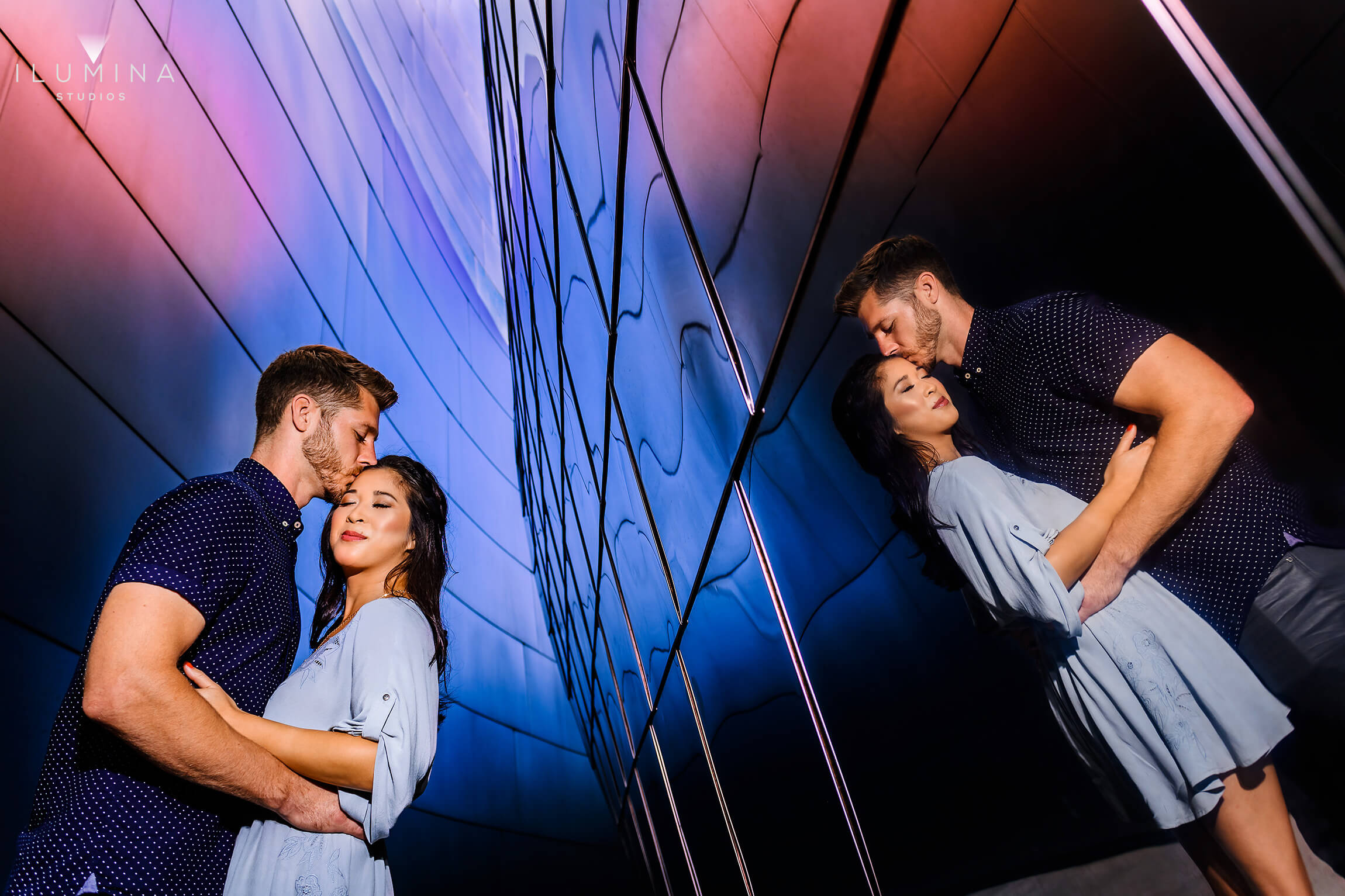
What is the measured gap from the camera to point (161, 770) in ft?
5.81

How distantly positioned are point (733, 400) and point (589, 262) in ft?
6.82

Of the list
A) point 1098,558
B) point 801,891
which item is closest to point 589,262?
point 801,891

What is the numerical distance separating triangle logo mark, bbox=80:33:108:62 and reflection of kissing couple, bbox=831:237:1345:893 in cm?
476

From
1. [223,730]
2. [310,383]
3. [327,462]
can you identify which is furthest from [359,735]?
[310,383]

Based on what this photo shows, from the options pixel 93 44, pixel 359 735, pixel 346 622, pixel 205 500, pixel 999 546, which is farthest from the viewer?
pixel 93 44

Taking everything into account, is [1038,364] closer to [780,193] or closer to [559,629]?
[780,193]

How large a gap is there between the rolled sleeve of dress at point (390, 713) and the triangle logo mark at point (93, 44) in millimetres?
3643

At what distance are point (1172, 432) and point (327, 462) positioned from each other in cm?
289

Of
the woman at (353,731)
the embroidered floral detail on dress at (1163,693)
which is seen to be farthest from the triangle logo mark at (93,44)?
the embroidered floral detail on dress at (1163,693)

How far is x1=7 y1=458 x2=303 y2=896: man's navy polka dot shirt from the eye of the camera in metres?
1.64

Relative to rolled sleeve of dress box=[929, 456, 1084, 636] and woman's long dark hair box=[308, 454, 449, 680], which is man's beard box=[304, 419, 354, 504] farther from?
rolled sleeve of dress box=[929, 456, 1084, 636]

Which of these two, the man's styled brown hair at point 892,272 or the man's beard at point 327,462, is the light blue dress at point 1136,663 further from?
the man's beard at point 327,462

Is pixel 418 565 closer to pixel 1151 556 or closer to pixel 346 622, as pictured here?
pixel 346 622

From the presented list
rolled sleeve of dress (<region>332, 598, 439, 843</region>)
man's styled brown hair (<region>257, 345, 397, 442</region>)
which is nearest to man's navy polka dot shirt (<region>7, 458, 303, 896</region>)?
rolled sleeve of dress (<region>332, 598, 439, 843</region>)
